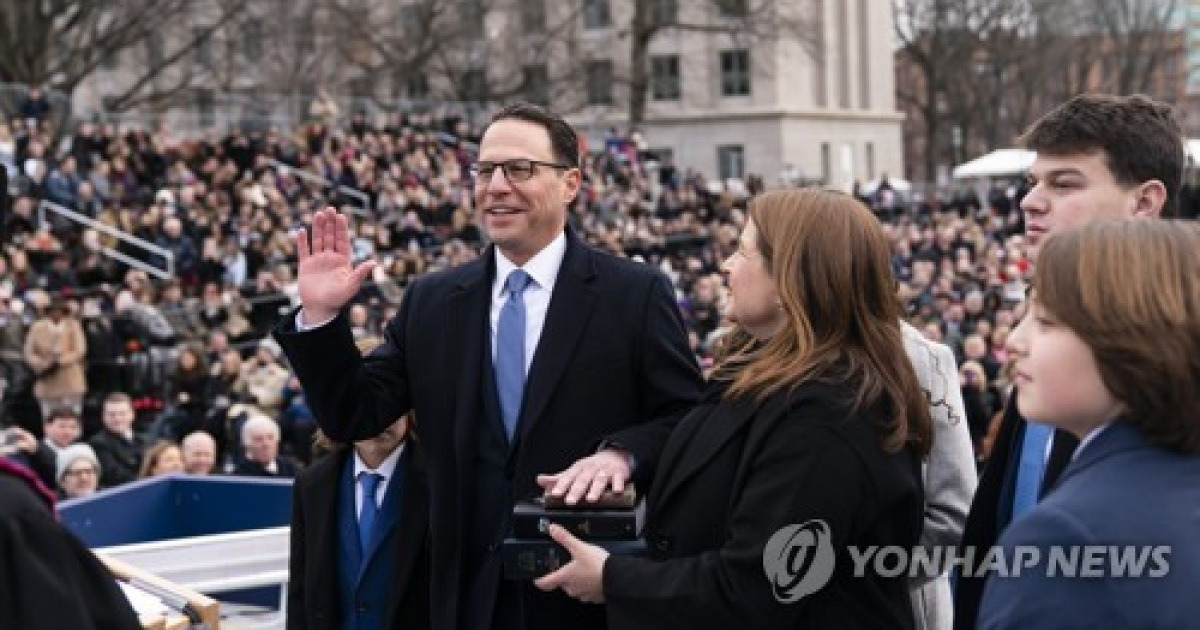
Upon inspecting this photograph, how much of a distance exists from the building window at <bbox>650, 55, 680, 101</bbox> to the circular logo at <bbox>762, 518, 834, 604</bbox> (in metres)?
70.0

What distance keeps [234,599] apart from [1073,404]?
4.62 m

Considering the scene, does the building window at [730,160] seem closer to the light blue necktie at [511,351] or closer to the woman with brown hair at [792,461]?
the light blue necktie at [511,351]

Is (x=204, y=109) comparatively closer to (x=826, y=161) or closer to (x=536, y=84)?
(x=536, y=84)

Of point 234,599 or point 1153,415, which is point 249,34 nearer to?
point 234,599

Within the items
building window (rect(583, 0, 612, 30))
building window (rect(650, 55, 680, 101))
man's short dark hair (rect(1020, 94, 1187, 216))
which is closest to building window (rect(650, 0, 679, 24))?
building window (rect(583, 0, 612, 30))

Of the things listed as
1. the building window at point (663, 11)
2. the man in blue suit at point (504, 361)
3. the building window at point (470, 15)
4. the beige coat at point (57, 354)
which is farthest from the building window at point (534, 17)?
the man in blue suit at point (504, 361)

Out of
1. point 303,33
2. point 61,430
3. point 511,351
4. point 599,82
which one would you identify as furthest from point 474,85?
point 511,351

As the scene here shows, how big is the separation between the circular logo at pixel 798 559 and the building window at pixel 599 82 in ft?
204

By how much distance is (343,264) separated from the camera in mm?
4227

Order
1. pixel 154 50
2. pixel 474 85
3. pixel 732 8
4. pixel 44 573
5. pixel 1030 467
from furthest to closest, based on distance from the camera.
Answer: pixel 732 8 → pixel 474 85 → pixel 154 50 → pixel 1030 467 → pixel 44 573

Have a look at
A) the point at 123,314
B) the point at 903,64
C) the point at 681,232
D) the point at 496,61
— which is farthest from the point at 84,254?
the point at 903,64

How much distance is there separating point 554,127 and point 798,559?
160 cm

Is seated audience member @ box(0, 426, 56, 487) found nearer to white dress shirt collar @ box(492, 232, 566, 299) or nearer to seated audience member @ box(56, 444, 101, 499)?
seated audience member @ box(56, 444, 101, 499)

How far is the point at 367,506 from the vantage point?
202 inches
